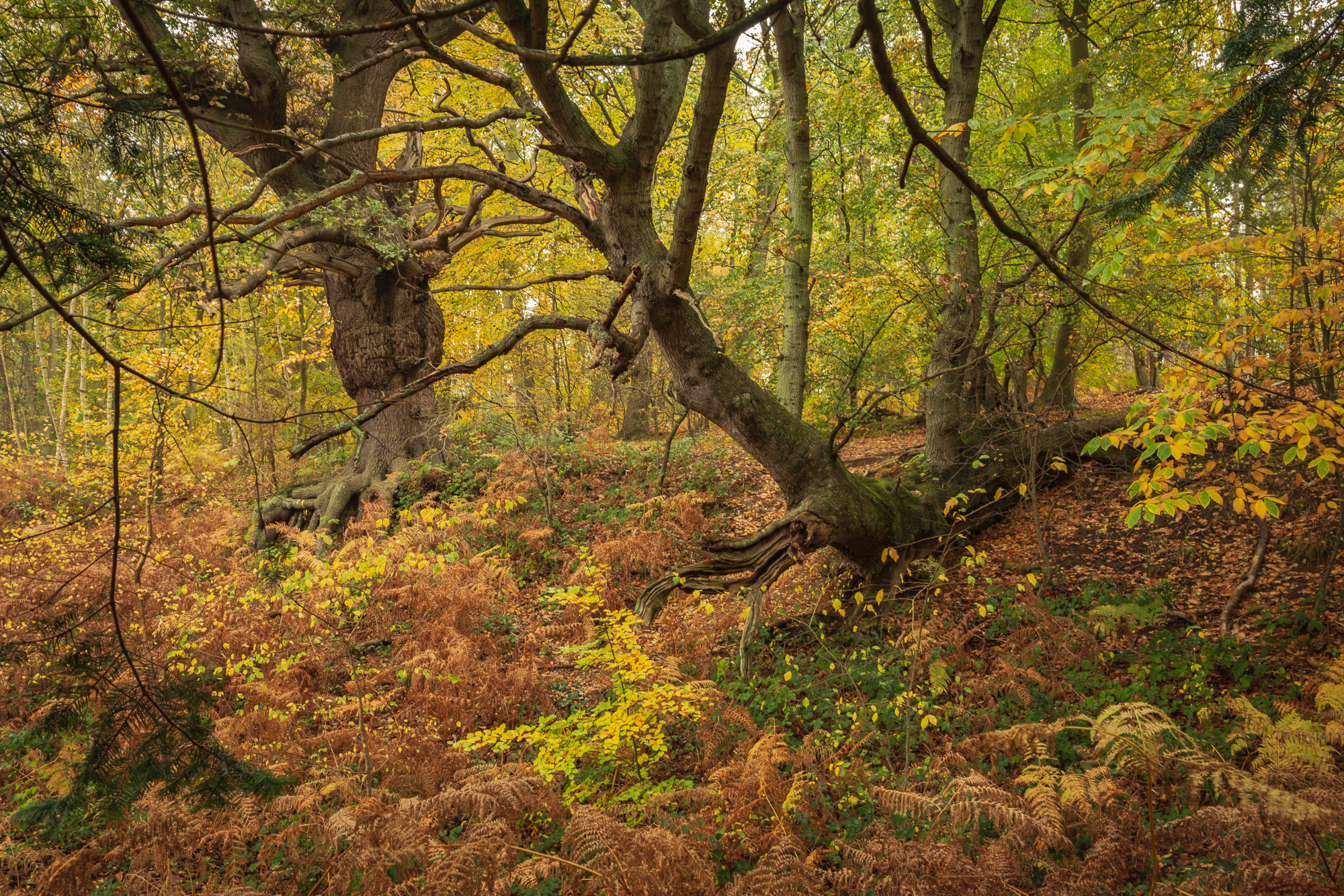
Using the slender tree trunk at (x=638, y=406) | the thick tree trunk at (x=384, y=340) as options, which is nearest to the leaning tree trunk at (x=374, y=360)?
the thick tree trunk at (x=384, y=340)

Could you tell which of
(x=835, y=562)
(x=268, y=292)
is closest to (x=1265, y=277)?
(x=835, y=562)

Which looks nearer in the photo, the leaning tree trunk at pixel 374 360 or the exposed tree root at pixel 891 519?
the exposed tree root at pixel 891 519

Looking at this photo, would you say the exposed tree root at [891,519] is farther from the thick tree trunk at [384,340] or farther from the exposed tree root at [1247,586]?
the thick tree trunk at [384,340]

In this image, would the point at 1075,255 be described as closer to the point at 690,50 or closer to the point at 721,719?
the point at 721,719

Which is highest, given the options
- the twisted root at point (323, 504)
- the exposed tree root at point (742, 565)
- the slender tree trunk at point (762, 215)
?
the slender tree trunk at point (762, 215)

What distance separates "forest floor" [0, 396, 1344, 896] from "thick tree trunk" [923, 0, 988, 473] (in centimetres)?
151

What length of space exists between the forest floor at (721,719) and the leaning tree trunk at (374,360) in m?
1.26

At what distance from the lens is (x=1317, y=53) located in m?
2.74

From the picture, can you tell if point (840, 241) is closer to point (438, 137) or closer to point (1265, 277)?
point (1265, 277)

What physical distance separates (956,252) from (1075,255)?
10.5 ft

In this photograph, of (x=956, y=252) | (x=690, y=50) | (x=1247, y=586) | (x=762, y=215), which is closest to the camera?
(x=690, y=50)

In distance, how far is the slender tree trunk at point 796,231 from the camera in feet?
27.6

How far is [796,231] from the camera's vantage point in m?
8.73

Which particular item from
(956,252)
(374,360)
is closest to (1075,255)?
(956,252)
